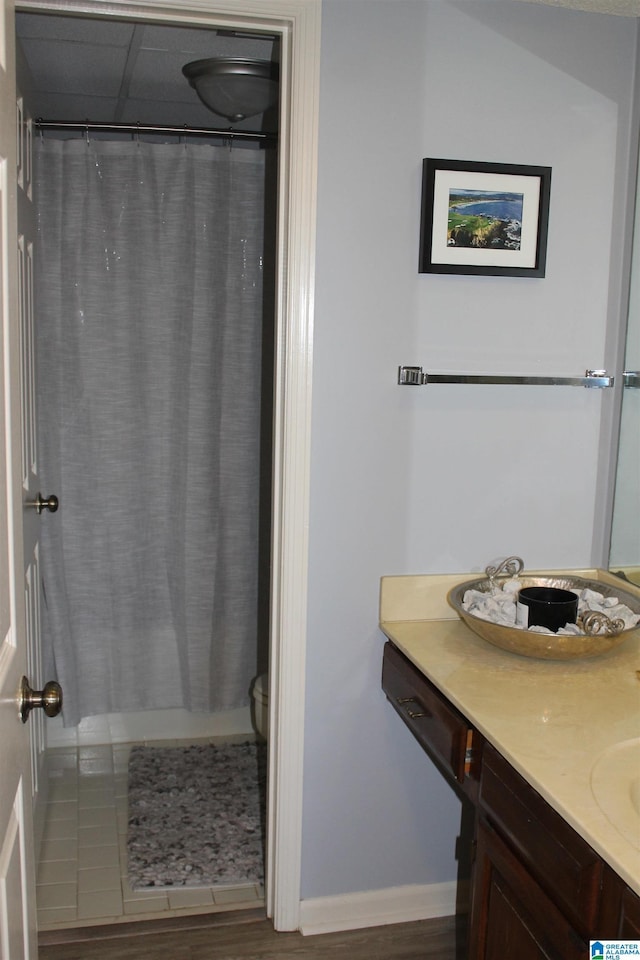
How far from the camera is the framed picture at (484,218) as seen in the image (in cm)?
205

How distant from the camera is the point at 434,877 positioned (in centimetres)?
232

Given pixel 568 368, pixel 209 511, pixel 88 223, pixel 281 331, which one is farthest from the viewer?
pixel 209 511

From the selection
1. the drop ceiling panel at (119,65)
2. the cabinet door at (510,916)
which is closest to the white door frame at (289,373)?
the drop ceiling panel at (119,65)

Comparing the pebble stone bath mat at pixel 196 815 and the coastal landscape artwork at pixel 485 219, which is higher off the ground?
the coastal landscape artwork at pixel 485 219

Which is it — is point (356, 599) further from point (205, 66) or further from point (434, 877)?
point (205, 66)

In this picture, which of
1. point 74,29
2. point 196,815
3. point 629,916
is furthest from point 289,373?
point 196,815

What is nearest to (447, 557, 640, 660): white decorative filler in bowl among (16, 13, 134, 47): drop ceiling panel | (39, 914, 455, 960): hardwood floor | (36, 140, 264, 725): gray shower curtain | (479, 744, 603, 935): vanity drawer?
(479, 744, 603, 935): vanity drawer

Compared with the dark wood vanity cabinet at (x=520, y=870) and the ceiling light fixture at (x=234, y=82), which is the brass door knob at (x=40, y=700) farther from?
the ceiling light fixture at (x=234, y=82)

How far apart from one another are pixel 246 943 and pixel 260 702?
3.08 ft

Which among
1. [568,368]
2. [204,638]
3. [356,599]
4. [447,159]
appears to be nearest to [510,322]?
[568,368]

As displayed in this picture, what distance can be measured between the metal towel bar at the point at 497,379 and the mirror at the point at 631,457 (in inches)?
2.7

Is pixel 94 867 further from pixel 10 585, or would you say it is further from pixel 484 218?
pixel 484 218

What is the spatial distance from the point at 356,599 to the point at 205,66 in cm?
Answer: 143

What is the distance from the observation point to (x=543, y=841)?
1.37 metres
